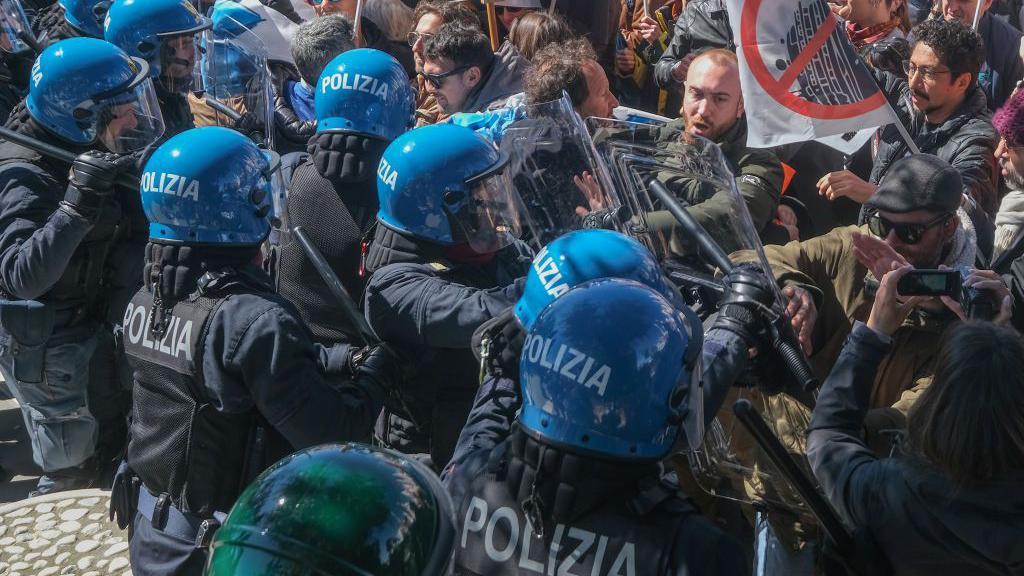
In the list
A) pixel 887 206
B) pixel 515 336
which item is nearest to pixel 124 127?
pixel 515 336

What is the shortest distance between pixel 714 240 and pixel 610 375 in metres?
0.88

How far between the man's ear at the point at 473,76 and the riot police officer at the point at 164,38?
5.27 ft

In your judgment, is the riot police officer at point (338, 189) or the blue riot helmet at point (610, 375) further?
the riot police officer at point (338, 189)

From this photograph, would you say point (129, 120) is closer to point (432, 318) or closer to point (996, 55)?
point (432, 318)

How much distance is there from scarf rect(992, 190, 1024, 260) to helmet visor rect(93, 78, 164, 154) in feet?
11.9

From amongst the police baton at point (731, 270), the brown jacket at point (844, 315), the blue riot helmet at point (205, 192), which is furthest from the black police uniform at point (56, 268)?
the brown jacket at point (844, 315)

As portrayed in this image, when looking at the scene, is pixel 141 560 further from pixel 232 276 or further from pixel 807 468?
pixel 807 468

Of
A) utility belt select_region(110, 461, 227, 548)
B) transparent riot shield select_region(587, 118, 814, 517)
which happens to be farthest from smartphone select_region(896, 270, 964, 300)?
utility belt select_region(110, 461, 227, 548)

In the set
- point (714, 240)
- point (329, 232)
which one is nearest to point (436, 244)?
point (329, 232)

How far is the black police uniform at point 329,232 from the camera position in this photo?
152 inches

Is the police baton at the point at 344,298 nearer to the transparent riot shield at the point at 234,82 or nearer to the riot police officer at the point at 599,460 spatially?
the riot police officer at the point at 599,460

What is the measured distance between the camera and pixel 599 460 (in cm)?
201

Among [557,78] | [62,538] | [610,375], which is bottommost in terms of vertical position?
[62,538]

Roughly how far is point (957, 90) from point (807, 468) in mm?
2774
